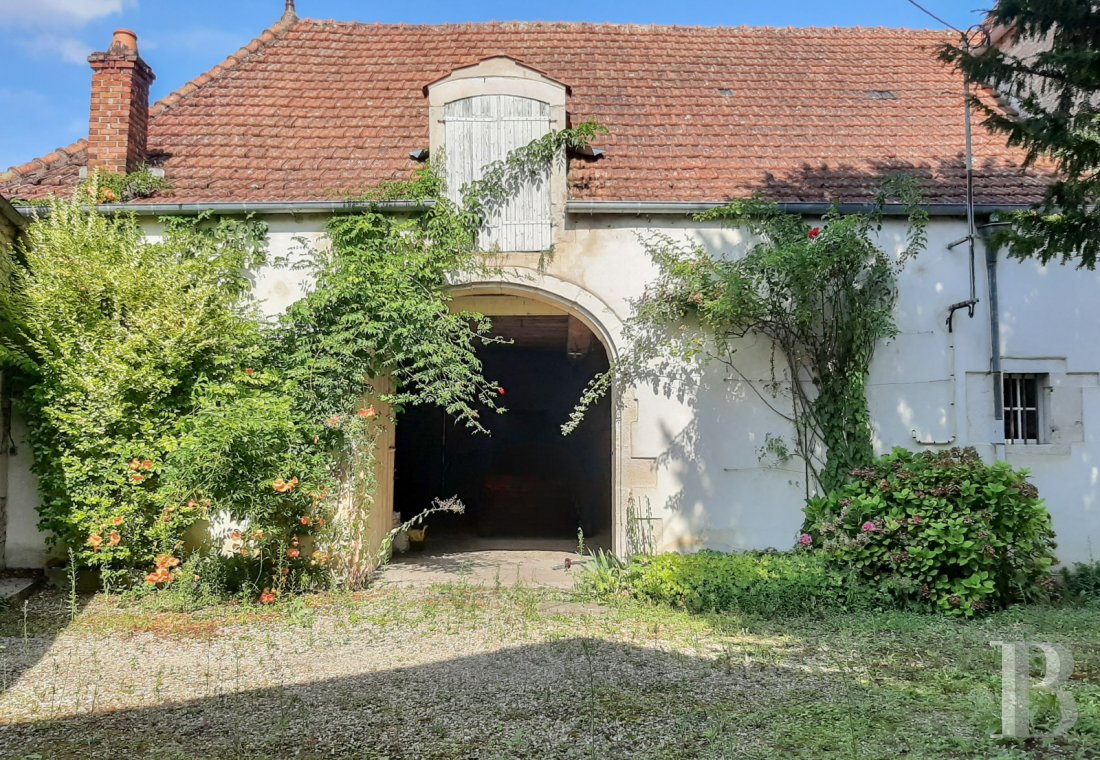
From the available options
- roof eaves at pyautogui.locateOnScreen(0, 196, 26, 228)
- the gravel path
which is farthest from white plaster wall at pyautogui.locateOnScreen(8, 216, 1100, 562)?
roof eaves at pyautogui.locateOnScreen(0, 196, 26, 228)

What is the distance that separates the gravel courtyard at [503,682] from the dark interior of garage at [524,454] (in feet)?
14.3

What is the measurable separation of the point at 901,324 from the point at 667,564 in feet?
11.1

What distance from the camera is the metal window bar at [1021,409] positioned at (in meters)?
7.88

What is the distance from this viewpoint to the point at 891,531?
6.41 m

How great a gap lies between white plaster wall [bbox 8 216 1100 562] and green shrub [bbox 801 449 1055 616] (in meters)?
1.02

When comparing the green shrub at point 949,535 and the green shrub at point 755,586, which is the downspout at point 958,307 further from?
the green shrub at point 755,586

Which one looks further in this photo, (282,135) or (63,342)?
(282,135)

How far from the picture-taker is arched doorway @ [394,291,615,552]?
1114 cm

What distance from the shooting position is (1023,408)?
7906mm

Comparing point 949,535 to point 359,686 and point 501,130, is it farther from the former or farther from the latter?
point 501,130

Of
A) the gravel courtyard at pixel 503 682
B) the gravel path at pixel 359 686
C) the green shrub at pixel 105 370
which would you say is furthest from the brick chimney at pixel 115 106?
the gravel path at pixel 359 686

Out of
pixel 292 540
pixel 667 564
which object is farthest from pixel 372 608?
pixel 667 564

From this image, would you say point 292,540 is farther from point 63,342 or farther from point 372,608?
point 63,342

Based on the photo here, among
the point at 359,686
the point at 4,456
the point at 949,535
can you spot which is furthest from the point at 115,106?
the point at 949,535
